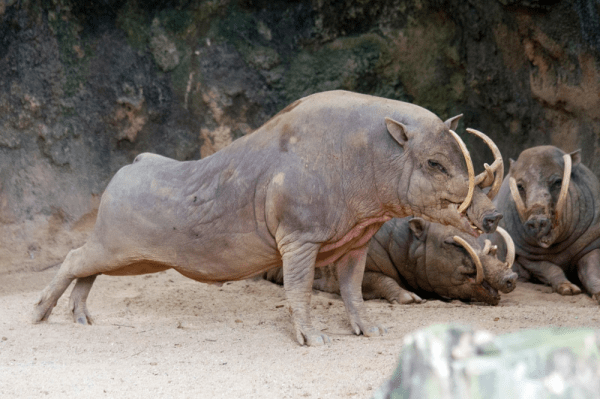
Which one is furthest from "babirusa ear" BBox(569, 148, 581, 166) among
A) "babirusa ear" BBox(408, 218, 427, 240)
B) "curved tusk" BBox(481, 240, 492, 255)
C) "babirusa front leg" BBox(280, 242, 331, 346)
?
"babirusa front leg" BBox(280, 242, 331, 346)

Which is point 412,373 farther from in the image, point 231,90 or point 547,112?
point 547,112

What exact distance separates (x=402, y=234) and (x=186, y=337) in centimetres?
264

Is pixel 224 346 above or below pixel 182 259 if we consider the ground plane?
below

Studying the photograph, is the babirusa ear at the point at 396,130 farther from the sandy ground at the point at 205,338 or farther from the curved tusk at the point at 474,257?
the curved tusk at the point at 474,257

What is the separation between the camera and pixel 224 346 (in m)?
4.80

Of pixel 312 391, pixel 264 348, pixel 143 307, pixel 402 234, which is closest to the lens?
pixel 312 391

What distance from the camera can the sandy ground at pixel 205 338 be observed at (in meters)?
3.75

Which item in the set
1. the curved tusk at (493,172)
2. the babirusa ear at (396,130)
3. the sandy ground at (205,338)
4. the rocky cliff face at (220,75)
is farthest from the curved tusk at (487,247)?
the rocky cliff face at (220,75)

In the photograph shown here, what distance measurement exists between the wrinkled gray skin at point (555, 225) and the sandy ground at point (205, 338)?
262 mm

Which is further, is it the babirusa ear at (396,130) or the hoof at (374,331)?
the hoof at (374,331)

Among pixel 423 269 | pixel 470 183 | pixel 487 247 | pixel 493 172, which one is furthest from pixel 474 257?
pixel 470 183

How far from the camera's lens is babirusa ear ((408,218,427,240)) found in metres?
6.71

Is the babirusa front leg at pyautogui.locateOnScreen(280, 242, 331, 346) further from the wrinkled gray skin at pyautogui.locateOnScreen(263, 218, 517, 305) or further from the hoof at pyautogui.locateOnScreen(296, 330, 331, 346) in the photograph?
the wrinkled gray skin at pyautogui.locateOnScreen(263, 218, 517, 305)

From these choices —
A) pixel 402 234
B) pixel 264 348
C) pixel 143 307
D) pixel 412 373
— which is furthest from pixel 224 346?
pixel 412 373
